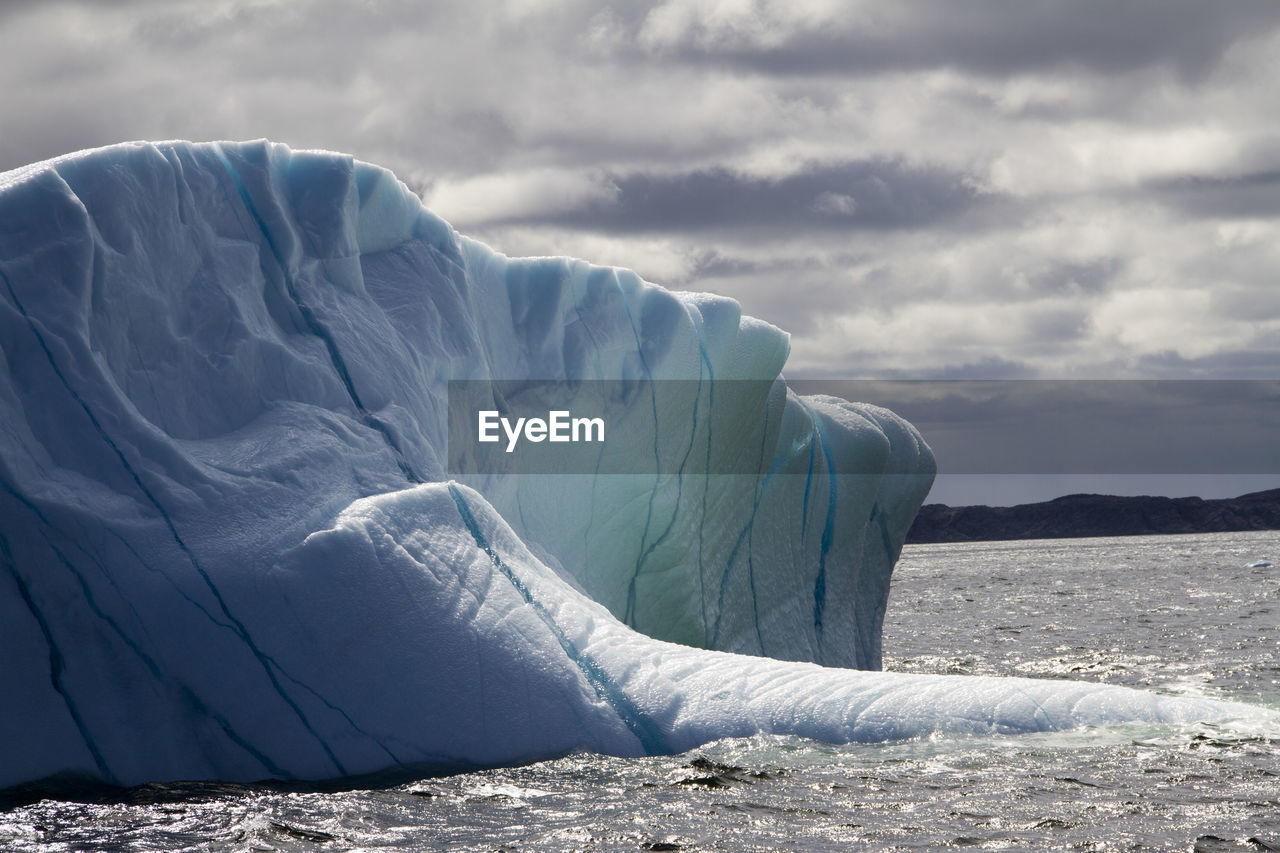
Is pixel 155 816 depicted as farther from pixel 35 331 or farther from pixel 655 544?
pixel 655 544

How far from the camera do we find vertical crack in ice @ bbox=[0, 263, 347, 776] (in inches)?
237

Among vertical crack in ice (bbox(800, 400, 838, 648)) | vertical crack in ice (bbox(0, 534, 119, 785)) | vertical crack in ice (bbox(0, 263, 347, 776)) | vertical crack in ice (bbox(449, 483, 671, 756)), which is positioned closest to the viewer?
vertical crack in ice (bbox(0, 534, 119, 785))

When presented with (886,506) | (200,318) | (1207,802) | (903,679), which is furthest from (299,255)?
(886,506)

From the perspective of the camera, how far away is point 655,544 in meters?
10.1

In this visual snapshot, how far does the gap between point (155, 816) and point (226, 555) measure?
1390mm

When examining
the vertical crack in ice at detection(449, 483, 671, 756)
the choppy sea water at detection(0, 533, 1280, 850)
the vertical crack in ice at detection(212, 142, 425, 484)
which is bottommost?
the choppy sea water at detection(0, 533, 1280, 850)

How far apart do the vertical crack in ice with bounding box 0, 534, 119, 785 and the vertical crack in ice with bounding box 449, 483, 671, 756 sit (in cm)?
223

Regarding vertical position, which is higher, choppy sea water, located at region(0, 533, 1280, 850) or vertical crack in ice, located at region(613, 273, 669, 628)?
vertical crack in ice, located at region(613, 273, 669, 628)

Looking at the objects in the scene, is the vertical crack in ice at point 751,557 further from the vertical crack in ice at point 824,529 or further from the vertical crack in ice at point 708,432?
the vertical crack in ice at point 824,529

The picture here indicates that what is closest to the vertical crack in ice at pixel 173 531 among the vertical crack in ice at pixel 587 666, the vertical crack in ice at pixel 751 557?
the vertical crack in ice at pixel 587 666

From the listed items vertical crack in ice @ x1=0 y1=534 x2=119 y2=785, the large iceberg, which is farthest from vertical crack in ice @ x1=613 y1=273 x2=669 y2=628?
vertical crack in ice @ x1=0 y1=534 x2=119 y2=785

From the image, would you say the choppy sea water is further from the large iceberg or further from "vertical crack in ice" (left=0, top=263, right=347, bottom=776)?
"vertical crack in ice" (left=0, top=263, right=347, bottom=776)

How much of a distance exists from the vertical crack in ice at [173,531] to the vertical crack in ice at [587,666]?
1.37 m

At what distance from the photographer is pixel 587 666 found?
21.4 ft
